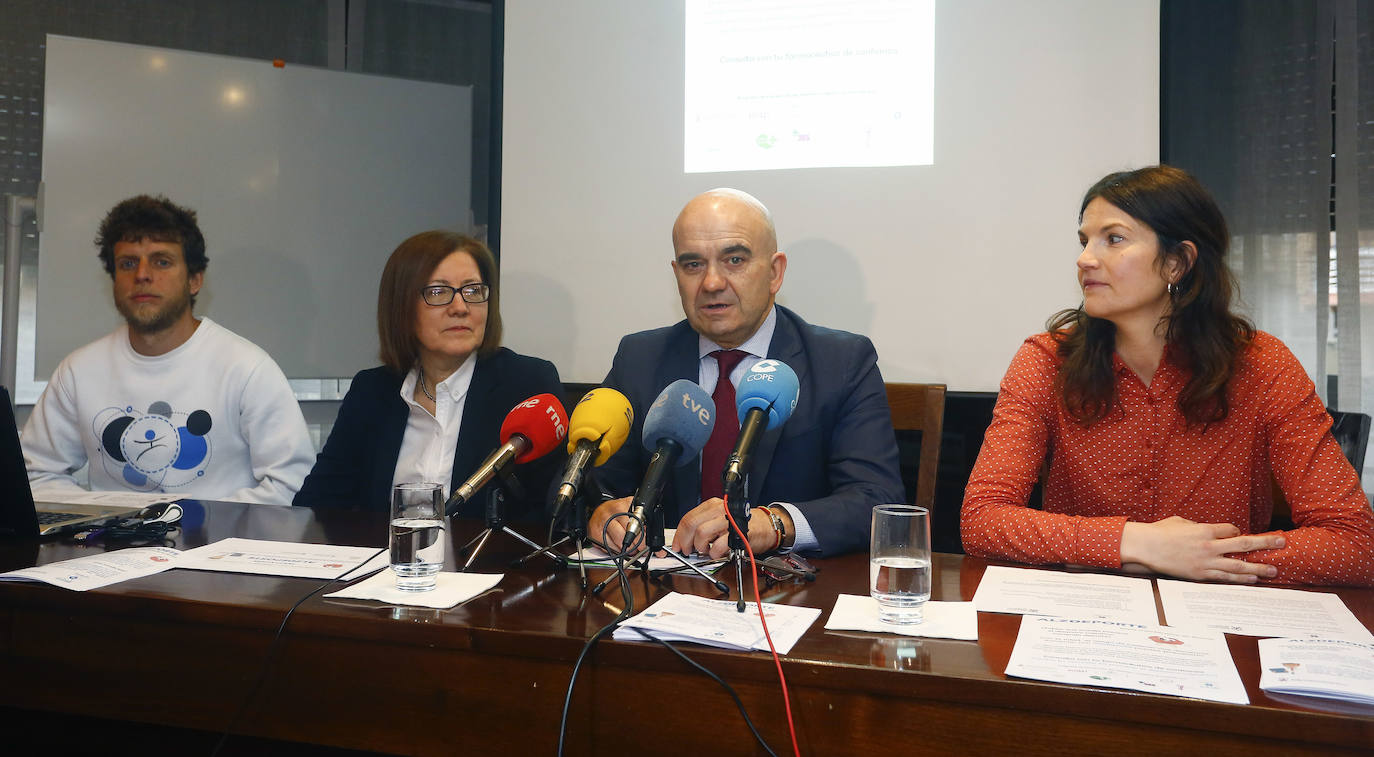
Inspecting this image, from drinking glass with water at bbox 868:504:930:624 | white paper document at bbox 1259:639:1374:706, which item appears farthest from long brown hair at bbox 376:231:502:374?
white paper document at bbox 1259:639:1374:706

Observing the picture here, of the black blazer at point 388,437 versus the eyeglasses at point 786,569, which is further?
the black blazer at point 388,437

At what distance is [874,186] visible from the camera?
2.73 m

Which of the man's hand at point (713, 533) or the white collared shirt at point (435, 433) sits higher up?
the white collared shirt at point (435, 433)

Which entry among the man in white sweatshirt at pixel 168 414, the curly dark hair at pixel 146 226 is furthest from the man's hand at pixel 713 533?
the curly dark hair at pixel 146 226

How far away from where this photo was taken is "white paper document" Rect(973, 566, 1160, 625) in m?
1.11

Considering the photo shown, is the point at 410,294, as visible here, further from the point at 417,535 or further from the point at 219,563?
the point at 417,535

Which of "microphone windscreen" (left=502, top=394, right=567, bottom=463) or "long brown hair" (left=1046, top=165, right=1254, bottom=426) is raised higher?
"long brown hair" (left=1046, top=165, right=1254, bottom=426)

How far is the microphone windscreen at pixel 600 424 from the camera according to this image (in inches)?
47.8

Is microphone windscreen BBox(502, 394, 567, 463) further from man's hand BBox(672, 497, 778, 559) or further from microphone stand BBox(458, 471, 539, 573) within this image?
man's hand BBox(672, 497, 778, 559)

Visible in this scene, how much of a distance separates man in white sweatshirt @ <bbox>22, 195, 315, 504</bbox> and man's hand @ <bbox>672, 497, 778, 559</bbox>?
1.33m

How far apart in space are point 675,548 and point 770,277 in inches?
34.7

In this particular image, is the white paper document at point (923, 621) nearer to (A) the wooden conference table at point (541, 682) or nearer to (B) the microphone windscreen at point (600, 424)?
(A) the wooden conference table at point (541, 682)

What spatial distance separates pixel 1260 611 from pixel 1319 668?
0.81 feet

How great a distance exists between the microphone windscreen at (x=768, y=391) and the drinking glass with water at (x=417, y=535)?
435 millimetres
